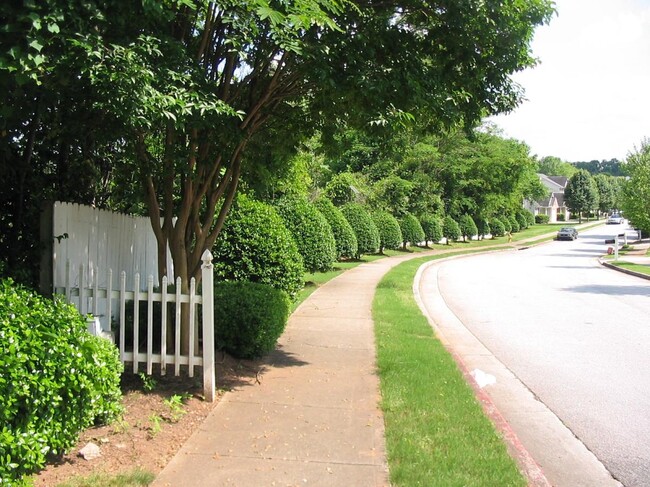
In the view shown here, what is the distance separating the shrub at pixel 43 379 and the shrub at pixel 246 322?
2.65 meters

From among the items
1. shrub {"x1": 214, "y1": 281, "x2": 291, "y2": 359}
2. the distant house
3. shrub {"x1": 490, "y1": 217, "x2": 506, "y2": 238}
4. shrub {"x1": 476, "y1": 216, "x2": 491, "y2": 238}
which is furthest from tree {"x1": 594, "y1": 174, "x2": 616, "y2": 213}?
shrub {"x1": 214, "y1": 281, "x2": 291, "y2": 359}

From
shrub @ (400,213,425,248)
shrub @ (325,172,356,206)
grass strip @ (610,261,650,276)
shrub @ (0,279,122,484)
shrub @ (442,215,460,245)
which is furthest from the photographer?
shrub @ (442,215,460,245)

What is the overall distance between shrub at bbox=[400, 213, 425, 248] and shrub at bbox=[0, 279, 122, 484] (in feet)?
120

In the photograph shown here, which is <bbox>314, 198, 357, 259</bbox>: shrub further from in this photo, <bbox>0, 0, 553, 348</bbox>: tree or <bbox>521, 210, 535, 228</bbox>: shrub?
<bbox>521, 210, 535, 228</bbox>: shrub

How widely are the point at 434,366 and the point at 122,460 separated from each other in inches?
172

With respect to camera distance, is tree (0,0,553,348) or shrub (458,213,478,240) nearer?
tree (0,0,553,348)

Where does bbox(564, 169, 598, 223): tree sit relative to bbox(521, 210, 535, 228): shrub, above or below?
above

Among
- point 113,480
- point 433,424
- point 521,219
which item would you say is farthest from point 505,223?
point 113,480

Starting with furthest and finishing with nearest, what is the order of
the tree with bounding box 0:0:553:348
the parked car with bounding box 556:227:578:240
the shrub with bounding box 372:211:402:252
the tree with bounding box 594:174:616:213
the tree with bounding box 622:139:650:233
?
the tree with bounding box 594:174:616:213 < the parked car with bounding box 556:227:578:240 < the shrub with bounding box 372:211:402:252 < the tree with bounding box 622:139:650:233 < the tree with bounding box 0:0:553:348

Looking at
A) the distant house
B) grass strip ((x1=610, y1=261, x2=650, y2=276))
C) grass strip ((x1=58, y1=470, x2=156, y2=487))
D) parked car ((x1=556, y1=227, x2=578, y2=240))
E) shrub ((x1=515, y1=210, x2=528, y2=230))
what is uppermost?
the distant house

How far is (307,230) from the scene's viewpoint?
16000 mm

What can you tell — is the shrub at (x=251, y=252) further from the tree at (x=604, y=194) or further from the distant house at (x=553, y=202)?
the tree at (x=604, y=194)

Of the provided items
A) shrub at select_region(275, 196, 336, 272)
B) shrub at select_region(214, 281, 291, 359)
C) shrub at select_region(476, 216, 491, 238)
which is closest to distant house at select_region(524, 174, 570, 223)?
shrub at select_region(476, 216, 491, 238)

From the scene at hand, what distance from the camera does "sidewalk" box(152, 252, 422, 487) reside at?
4.29 metres
